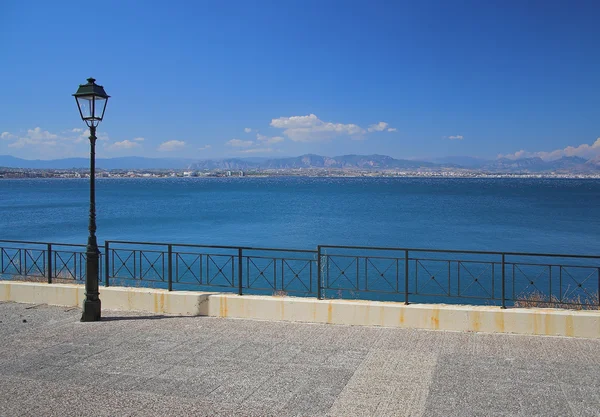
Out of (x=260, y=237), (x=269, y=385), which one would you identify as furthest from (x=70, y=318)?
(x=260, y=237)

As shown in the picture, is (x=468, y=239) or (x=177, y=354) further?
(x=468, y=239)

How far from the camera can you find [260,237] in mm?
44219

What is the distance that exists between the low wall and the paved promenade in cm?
26

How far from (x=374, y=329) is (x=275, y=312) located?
5.68ft

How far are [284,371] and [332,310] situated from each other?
2.45 metres

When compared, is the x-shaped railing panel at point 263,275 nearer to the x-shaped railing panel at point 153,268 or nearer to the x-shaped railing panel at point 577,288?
the x-shaped railing panel at point 153,268

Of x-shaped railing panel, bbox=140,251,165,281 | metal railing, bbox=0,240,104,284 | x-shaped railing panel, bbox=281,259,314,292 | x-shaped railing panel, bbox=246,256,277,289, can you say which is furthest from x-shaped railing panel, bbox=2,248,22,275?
x-shaped railing panel, bbox=281,259,314,292

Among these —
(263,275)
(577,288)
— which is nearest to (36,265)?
(263,275)

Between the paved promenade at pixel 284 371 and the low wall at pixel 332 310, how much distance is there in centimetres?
26

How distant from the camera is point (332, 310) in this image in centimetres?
911

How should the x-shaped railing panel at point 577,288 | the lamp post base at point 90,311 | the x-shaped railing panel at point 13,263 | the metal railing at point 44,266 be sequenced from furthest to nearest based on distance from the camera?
1. the x-shaped railing panel at point 13,263
2. the metal railing at point 44,266
3. the x-shaped railing panel at point 577,288
4. the lamp post base at point 90,311

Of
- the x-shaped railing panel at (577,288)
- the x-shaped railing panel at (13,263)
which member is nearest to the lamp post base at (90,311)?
the x-shaped railing panel at (13,263)

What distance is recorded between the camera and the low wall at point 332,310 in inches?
323

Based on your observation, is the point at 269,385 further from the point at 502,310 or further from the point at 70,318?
the point at 70,318
